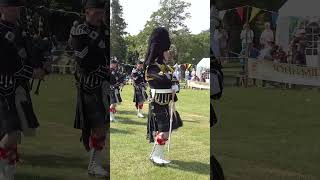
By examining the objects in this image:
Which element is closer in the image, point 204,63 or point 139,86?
point 204,63

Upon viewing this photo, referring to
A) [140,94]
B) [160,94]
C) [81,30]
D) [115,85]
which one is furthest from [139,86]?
[81,30]

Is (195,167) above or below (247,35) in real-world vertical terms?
below

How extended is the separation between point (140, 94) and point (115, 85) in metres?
0.39

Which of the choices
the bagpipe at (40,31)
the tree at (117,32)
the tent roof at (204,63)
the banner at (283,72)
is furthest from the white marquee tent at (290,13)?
the bagpipe at (40,31)

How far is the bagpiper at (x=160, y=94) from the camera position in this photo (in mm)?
4906

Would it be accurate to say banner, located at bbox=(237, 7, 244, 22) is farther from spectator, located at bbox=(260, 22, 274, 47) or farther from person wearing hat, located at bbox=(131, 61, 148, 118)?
person wearing hat, located at bbox=(131, 61, 148, 118)

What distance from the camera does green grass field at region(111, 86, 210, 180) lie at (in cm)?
478

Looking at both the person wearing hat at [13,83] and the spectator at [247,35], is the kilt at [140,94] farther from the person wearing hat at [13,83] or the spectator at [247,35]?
the spectator at [247,35]

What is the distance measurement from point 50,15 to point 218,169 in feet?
7.63

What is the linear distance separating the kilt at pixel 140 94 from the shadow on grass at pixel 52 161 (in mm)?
848

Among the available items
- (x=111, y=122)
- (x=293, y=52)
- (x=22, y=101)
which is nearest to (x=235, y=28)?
(x=293, y=52)

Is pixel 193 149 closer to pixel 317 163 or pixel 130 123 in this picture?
pixel 130 123

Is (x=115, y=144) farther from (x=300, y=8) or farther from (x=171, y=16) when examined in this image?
(x=300, y=8)

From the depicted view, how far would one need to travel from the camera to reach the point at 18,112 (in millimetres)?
4969
